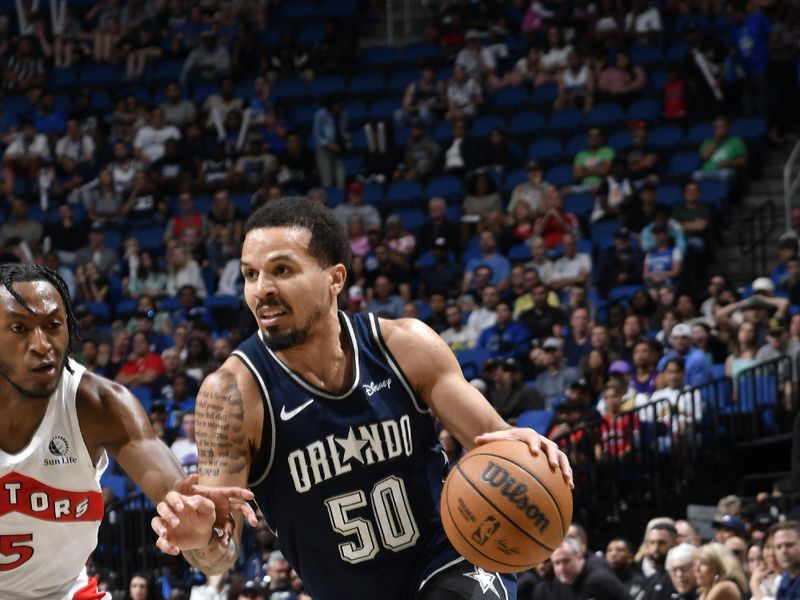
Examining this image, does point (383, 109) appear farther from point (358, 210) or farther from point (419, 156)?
point (358, 210)

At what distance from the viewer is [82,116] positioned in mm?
19391

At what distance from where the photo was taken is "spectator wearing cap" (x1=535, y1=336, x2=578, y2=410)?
12258 mm

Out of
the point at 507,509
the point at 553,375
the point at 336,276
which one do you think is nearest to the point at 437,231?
the point at 553,375

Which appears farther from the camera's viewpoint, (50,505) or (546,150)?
(546,150)

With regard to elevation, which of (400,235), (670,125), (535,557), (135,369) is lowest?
(135,369)

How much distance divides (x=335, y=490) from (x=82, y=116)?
15.8 meters

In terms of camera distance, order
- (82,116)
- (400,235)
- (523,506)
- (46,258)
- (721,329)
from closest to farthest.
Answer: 1. (523,506)
2. (721,329)
3. (400,235)
4. (46,258)
5. (82,116)

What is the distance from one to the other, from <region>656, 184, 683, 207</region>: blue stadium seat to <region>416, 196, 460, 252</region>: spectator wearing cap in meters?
2.28

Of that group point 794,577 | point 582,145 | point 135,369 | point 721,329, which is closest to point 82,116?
point 135,369

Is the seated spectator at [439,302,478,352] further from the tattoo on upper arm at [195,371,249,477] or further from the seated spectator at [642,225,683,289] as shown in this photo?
the tattoo on upper arm at [195,371,249,477]

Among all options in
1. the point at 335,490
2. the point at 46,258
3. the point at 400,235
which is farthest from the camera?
the point at 46,258

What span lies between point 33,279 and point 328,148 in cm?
1319

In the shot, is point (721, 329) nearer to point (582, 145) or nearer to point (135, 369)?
point (582, 145)

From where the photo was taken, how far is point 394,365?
4.72 m
